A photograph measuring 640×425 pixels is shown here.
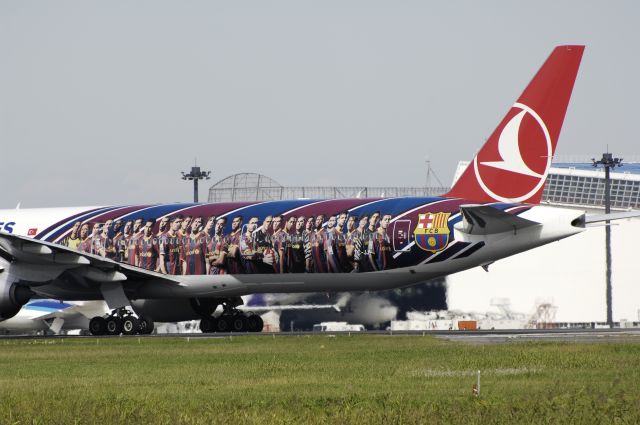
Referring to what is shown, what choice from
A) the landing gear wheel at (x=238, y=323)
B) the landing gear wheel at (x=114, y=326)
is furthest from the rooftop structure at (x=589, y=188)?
the landing gear wheel at (x=114, y=326)

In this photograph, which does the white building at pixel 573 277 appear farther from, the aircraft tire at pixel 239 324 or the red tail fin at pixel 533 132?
the red tail fin at pixel 533 132

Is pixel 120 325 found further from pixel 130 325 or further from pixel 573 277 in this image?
pixel 573 277

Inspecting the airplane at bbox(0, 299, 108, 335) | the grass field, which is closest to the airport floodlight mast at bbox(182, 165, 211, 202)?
the airplane at bbox(0, 299, 108, 335)

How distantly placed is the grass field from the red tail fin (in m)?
10.1

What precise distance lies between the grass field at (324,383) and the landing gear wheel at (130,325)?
988 centimetres

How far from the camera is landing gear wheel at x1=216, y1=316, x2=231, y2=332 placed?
47.0 m

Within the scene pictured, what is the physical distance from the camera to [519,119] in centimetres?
4188

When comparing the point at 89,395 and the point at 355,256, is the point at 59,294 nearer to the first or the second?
the point at 355,256

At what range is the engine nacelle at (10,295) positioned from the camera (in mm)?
42375

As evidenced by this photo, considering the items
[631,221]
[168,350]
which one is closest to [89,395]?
[168,350]

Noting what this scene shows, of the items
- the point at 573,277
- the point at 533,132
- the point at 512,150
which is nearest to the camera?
the point at 533,132

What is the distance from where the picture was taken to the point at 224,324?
47.1 meters

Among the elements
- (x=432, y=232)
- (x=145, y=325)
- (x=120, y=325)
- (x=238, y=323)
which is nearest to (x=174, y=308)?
(x=238, y=323)

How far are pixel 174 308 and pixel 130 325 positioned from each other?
11.7 ft
